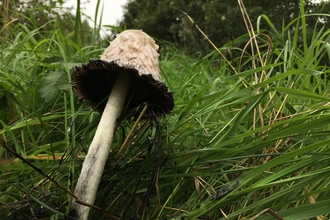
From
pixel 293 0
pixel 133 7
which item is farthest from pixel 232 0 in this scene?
pixel 133 7

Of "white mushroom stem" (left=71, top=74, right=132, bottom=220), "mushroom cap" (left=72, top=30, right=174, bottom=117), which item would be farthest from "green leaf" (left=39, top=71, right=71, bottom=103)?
"white mushroom stem" (left=71, top=74, right=132, bottom=220)

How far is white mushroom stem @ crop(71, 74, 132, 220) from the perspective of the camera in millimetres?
1069

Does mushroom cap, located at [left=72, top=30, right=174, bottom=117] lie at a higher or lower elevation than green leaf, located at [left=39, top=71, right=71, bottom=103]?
higher

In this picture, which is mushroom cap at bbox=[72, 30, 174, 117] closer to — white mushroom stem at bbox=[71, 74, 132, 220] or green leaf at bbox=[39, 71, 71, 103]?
white mushroom stem at bbox=[71, 74, 132, 220]

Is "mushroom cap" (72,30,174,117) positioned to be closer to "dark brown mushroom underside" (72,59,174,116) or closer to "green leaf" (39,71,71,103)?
"dark brown mushroom underside" (72,59,174,116)

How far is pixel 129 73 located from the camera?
1122 millimetres

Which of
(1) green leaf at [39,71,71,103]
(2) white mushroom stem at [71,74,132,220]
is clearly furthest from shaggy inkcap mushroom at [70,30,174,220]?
(1) green leaf at [39,71,71,103]

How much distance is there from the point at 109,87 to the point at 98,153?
334 millimetres

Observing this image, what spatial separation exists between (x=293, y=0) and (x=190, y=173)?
38.9ft

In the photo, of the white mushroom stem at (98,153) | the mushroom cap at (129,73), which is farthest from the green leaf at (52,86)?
the white mushroom stem at (98,153)

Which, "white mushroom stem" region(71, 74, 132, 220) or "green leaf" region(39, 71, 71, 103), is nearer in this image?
"white mushroom stem" region(71, 74, 132, 220)

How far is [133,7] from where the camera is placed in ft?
68.1

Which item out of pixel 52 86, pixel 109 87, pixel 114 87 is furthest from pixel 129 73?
pixel 52 86

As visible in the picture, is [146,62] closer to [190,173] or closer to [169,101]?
[169,101]
